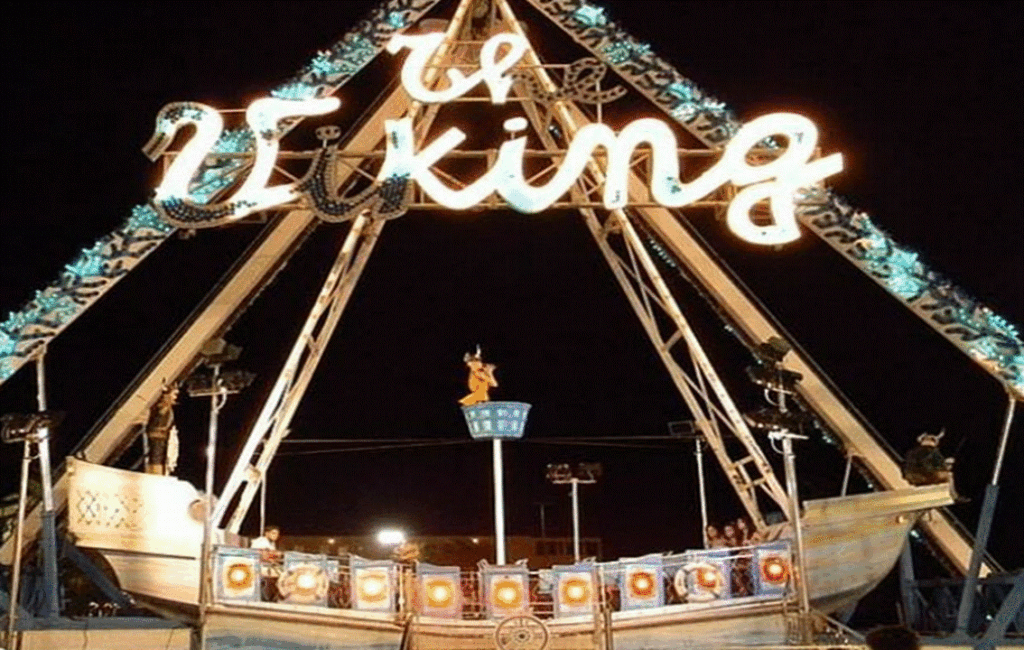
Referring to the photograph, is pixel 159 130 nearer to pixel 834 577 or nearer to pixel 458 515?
pixel 834 577

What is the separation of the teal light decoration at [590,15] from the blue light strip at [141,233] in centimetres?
211

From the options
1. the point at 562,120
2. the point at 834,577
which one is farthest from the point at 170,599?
the point at 562,120

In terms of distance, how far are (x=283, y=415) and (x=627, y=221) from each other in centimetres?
562

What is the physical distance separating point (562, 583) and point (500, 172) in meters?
5.17

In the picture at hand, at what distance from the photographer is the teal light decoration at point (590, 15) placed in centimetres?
1698

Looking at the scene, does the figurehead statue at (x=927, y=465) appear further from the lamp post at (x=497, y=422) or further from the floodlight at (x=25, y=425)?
the floodlight at (x=25, y=425)

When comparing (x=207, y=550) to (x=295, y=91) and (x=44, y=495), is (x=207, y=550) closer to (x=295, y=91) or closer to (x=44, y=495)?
(x=44, y=495)

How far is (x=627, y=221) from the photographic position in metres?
17.1

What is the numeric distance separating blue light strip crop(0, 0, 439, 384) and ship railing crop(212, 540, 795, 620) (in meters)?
3.99

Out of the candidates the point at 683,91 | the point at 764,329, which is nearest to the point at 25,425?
the point at 683,91

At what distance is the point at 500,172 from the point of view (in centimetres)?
1493

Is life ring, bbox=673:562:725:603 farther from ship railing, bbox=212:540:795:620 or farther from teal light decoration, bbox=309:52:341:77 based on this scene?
teal light decoration, bbox=309:52:341:77

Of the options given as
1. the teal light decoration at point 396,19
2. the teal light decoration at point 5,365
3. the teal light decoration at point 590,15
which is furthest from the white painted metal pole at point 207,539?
the teal light decoration at point 590,15

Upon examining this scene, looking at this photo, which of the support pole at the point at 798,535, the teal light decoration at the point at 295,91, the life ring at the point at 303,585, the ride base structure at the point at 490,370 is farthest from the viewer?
the teal light decoration at the point at 295,91
